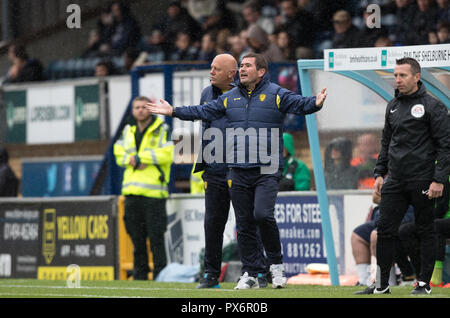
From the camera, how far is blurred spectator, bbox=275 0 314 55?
16.7 meters

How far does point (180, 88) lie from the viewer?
611 inches

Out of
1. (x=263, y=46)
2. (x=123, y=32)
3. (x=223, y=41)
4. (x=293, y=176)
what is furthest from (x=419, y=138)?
(x=123, y=32)

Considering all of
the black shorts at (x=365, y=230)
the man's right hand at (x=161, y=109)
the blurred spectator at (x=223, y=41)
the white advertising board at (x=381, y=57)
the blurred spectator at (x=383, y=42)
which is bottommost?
the black shorts at (x=365, y=230)

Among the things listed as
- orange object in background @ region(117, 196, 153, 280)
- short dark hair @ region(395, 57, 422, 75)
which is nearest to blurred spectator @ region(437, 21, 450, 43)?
orange object in background @ region(117, 196, 153, 280)

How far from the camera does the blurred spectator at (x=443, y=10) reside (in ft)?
47.5

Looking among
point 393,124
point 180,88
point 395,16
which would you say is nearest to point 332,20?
point 395,16

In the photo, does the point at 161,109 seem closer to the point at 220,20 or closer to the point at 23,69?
the point at 220,20

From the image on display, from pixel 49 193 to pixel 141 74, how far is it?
4220 millimetres

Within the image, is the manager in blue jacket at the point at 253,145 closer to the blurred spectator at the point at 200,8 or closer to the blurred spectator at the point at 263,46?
the blurred spectator at the point at 263,46

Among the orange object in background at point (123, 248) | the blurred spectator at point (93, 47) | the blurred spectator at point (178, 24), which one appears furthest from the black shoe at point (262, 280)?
the blurred spectator at point (93, 47)

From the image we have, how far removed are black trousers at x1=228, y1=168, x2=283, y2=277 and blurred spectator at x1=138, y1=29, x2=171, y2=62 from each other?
978 centimetres

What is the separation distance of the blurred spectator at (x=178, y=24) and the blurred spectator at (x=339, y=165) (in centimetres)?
748

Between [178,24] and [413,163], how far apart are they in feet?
36.5
